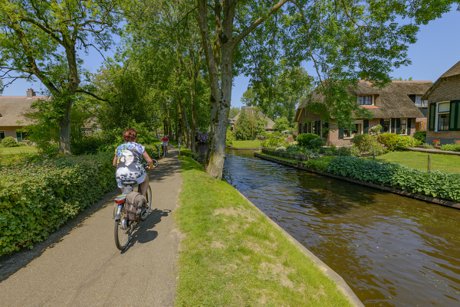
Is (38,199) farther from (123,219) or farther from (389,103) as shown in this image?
(389,103)

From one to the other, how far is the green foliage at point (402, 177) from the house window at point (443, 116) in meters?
13.0

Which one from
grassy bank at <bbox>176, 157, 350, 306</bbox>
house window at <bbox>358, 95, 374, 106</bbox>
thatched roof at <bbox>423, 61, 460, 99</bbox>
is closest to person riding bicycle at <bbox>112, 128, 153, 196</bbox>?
grassy bank at <bbox>176, 157, 350, 306</bbox>

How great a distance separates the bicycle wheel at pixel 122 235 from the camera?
4.63m

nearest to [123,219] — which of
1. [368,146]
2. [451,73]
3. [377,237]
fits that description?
[377,237]

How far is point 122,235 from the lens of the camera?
203 inches

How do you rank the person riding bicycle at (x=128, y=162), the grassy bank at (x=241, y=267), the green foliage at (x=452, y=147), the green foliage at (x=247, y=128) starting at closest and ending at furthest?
the grassy bank at (x=241, y=267) → the person riding bicycle at (x=128, y=162) → the green foliage at (x=452, y=147) → the green foliage at (x=247, y=128)

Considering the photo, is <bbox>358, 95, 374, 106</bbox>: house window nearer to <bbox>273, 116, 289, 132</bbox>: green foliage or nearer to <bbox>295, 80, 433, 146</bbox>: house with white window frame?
<bbox>295, 80, 433, 146</bbox>: house with white window frame

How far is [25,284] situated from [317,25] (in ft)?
46.4

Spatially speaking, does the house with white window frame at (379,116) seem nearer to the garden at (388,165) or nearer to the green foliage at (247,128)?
the garden at (388,165)

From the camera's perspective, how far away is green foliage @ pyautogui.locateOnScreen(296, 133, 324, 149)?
25672mm

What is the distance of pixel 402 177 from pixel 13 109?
5340 centimetres

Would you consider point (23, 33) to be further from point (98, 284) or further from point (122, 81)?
point (98, 284)

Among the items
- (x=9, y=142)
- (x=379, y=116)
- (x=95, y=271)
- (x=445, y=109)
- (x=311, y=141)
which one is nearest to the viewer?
(x=95, y=271)

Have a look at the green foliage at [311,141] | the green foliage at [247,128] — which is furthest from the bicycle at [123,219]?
the green foliage at [247,128]
